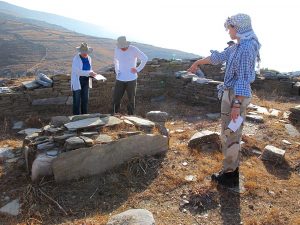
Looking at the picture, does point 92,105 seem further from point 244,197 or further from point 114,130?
point 244,197

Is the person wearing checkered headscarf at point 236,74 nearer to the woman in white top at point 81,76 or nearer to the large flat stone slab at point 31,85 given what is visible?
the woman in white top at point 81,76

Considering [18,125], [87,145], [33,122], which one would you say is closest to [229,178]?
[87,145]

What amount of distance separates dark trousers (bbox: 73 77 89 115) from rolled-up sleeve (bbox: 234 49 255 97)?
396 cm

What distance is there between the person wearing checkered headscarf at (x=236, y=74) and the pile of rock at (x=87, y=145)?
135 centimetres

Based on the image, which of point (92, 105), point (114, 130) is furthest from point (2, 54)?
point (114, 130)

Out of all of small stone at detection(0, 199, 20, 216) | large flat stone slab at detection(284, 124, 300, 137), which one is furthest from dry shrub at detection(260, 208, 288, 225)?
large flat stone slab at detection(284, 124, 300, 137)

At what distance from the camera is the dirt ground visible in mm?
4066

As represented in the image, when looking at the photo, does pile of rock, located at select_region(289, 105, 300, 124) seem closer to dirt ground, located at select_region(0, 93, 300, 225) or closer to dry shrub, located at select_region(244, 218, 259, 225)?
dirt ground, located at select_region(0, 93, 300, 225)

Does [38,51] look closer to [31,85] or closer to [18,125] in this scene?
[31,85]

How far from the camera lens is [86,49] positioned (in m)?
6.97

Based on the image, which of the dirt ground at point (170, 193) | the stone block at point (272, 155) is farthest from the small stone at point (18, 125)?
the stone block at point (272, 155)

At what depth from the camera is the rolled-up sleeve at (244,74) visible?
395cm

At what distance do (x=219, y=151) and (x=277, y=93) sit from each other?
21.2 feet

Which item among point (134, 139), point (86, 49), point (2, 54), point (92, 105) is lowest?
point (2, 54)
